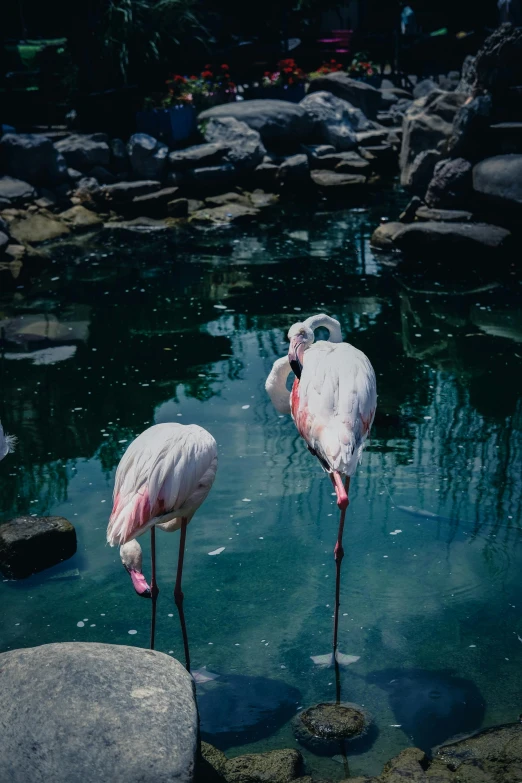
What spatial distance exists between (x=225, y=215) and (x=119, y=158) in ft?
7.35

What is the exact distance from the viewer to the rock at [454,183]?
426 inches

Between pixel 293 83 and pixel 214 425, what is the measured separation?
1250 cm

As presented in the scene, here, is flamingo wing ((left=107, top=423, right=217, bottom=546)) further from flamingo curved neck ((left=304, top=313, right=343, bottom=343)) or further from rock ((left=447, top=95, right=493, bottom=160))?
rock ((left=447, top=95, right=493, bottom=160))

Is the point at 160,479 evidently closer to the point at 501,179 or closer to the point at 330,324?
the point at 330,324

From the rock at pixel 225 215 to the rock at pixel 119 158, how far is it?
5.53ft

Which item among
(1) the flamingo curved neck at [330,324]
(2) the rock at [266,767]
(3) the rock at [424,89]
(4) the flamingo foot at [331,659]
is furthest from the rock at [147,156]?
(2) the rock at [266,767]

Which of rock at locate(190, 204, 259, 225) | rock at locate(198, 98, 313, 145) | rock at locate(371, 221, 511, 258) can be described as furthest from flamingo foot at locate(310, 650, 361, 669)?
rock at locate(198, 98, 313, 145)

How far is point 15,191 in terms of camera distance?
12.6 metres

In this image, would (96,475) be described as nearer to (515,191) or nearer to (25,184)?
(515,191)

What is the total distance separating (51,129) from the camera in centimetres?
1530

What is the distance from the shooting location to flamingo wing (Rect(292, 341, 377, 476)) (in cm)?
388

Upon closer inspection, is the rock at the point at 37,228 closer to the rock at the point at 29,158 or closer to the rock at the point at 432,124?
the rock at the point at 29,158

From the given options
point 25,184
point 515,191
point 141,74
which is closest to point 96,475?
point 515,191

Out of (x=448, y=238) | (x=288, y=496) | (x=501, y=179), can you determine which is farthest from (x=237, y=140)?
(x=288, y=496)
